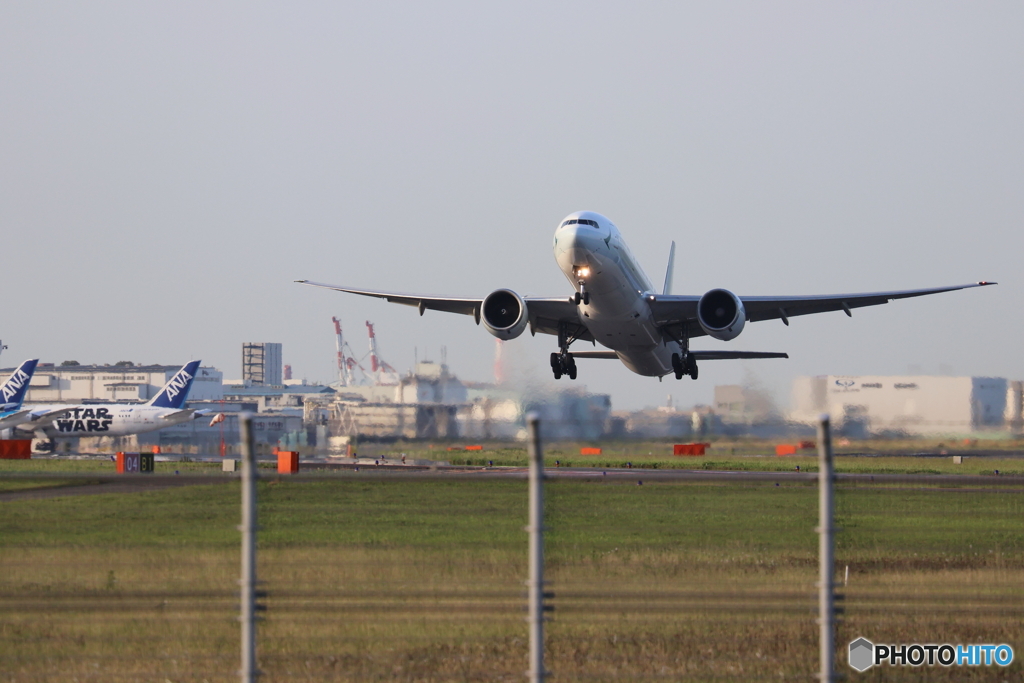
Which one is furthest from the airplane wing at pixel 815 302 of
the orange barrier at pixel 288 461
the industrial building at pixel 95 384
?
the industrial building at pixel 95 384

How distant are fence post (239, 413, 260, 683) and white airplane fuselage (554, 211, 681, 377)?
25069 mm

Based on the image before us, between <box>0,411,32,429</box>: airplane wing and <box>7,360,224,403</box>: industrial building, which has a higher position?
<box>7,360,224,403</box>: industrial building

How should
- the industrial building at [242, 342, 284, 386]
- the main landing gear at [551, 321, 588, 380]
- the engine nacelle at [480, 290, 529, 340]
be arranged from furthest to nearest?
the industrial building at [242, 342, 284, 386] → the main landing gear at [551, 321, 588, 380] → the engine nacelle at [480, 290, 529, 340]

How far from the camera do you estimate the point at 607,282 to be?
32438 mm

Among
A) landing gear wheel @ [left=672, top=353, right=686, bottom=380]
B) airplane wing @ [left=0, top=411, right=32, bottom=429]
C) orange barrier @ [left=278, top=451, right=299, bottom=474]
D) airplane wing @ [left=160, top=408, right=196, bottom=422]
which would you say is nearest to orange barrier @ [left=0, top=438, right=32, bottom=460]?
airplane wing @ [left=0, top=411, right=32, bottom=429]

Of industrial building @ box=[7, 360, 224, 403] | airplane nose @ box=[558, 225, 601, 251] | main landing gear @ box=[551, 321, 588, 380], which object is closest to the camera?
airplane nose @ box=[558, 225, 601, 251]

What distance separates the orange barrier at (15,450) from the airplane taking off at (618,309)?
765 inches

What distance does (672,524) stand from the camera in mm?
9055

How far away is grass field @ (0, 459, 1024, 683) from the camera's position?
7.36m

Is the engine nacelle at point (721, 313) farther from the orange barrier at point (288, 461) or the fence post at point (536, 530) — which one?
the fence post at point (536, 530)

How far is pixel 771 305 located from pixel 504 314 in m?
10.4

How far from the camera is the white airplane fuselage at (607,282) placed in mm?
31359

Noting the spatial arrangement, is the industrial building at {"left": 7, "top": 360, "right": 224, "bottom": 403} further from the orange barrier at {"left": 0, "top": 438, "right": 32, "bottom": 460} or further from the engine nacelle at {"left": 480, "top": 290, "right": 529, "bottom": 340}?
the engine nacelle at {"left": 480, "top": 290, "right": 529, "bottom": 340}

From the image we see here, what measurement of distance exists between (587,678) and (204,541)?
3.11m
